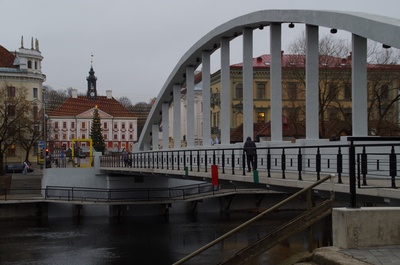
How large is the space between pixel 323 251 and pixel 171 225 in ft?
96.7

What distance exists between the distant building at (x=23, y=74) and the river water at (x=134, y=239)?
3576 cm

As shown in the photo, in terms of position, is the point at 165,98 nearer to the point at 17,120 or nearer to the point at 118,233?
the point at 118,233

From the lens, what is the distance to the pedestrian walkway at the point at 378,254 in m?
8.33

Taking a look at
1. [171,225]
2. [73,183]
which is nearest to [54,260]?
[171,225]

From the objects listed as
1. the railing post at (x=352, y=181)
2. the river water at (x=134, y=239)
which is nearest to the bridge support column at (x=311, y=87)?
the river water at (x=134, y=239)

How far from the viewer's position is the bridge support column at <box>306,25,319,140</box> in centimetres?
2239

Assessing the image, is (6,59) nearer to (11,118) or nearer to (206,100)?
(11,118)

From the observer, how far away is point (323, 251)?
913 cm

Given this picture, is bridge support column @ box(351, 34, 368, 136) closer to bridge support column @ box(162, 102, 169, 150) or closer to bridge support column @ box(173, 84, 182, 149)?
bridge support column @ box(173, 84, 182, 149)

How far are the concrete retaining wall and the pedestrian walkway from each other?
4.8 inches

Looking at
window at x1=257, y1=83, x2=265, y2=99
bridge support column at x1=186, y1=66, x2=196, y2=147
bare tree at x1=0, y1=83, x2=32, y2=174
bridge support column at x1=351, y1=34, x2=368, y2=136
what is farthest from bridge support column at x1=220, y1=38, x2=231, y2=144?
bare tree at x1=0, y1=83, x2=32, y2=174

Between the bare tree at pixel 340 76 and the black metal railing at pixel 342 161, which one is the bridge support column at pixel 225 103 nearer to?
the black metal railing at pixel 342 161

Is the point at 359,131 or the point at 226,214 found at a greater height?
the point at 359,131

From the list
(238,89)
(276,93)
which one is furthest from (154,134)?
(276,93)
